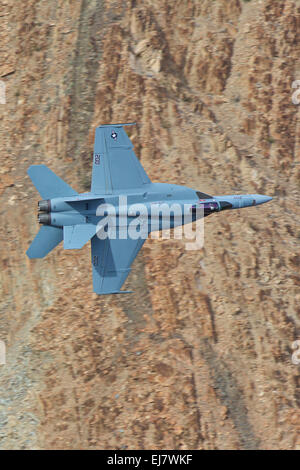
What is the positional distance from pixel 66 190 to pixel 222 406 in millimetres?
14472

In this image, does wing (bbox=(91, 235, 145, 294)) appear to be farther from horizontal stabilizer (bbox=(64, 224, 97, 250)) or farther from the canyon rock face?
the canyon rock face

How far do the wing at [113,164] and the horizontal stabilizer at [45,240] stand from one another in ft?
8.33

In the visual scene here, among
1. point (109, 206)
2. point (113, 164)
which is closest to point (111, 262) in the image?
point (109, 206)

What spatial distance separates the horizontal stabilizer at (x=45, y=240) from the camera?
29234mm

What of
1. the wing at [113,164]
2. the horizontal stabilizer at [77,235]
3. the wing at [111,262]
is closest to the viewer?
the horizontal stabilizer at [77,235]

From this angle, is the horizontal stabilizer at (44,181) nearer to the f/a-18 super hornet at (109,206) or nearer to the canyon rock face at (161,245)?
the f/a-18 super hornet at (109,206)

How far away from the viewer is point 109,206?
29594 mm

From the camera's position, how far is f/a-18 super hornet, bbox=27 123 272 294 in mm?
29062

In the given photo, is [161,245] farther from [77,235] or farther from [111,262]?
[77,235]

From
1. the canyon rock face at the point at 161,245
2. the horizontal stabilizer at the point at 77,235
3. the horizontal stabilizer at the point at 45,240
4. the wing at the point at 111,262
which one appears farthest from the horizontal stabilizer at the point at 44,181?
the canyon rock face at the point at 161,245

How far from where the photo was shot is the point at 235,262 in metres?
36.4

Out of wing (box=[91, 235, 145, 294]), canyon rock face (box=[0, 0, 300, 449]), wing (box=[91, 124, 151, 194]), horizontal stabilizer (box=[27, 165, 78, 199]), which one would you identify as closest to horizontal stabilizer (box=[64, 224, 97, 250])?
wing (box=[91, 235, 145, 294])

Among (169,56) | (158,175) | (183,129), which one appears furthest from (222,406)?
(169,56)

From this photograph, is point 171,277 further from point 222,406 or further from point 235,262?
point 222,406
